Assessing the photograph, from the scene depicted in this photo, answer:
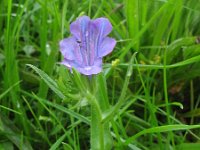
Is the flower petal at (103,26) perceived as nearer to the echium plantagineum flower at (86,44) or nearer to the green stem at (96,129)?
the echium plantagineum flower at (86,44)

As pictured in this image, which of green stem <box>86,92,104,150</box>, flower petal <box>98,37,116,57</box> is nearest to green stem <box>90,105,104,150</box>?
green stem <box>86,92,104,150</box>

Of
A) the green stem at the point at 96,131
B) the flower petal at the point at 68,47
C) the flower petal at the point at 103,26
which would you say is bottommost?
the green stem at the point at 96,131

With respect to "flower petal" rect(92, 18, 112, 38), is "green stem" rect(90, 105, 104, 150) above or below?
below

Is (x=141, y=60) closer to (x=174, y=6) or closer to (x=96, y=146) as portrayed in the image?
(x=174, y=6)

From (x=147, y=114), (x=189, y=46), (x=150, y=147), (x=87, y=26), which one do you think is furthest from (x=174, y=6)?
(x=87, y=26)

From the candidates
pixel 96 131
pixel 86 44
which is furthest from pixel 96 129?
pixel 86 44

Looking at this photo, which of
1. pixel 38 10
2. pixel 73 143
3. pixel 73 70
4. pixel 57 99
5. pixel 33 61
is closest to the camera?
pixel 73 70

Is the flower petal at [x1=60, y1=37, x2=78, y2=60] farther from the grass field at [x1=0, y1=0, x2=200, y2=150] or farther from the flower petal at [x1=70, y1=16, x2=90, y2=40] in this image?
the grass field at [x1=0, y1=0, x2=200, y2=150]

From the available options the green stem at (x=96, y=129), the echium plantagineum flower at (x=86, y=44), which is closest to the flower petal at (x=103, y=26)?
the echium plantagineum flower at (x=86, y=44)
